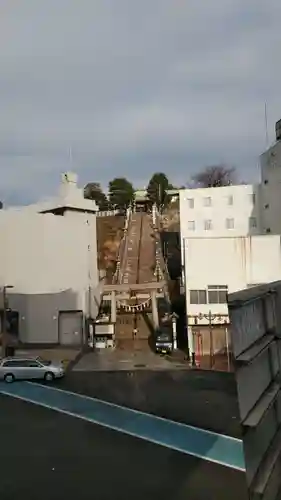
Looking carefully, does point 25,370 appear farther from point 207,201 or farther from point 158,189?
point 158,189

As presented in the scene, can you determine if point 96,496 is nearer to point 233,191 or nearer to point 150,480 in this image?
point 150,480

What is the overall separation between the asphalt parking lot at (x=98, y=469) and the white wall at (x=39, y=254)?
27.1 m

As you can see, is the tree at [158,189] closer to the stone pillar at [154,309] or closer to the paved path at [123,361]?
the stone pillar at [154,309]

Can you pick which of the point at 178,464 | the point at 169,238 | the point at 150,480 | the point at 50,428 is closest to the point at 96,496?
the point at 150,480

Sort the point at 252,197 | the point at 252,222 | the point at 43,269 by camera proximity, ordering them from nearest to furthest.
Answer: the point at 43,269, the point at 252,197, the point at 252,222

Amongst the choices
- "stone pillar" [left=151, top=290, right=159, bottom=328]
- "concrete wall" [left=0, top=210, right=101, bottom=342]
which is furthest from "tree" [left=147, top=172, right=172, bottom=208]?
"stone pillar" [left=151, top=290, right=159, bottom=328]

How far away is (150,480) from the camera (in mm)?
12688

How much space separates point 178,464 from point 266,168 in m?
38.1

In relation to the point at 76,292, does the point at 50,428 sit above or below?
below

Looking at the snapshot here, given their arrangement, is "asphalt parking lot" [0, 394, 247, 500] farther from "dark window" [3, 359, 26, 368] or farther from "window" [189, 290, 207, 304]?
"window" [189, 290, 207, 304]

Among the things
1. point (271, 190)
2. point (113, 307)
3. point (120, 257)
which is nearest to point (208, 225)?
point (271, 190)

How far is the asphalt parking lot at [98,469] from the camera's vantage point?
1193cm

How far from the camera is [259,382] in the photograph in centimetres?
368

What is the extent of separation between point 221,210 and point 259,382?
1838 inches
